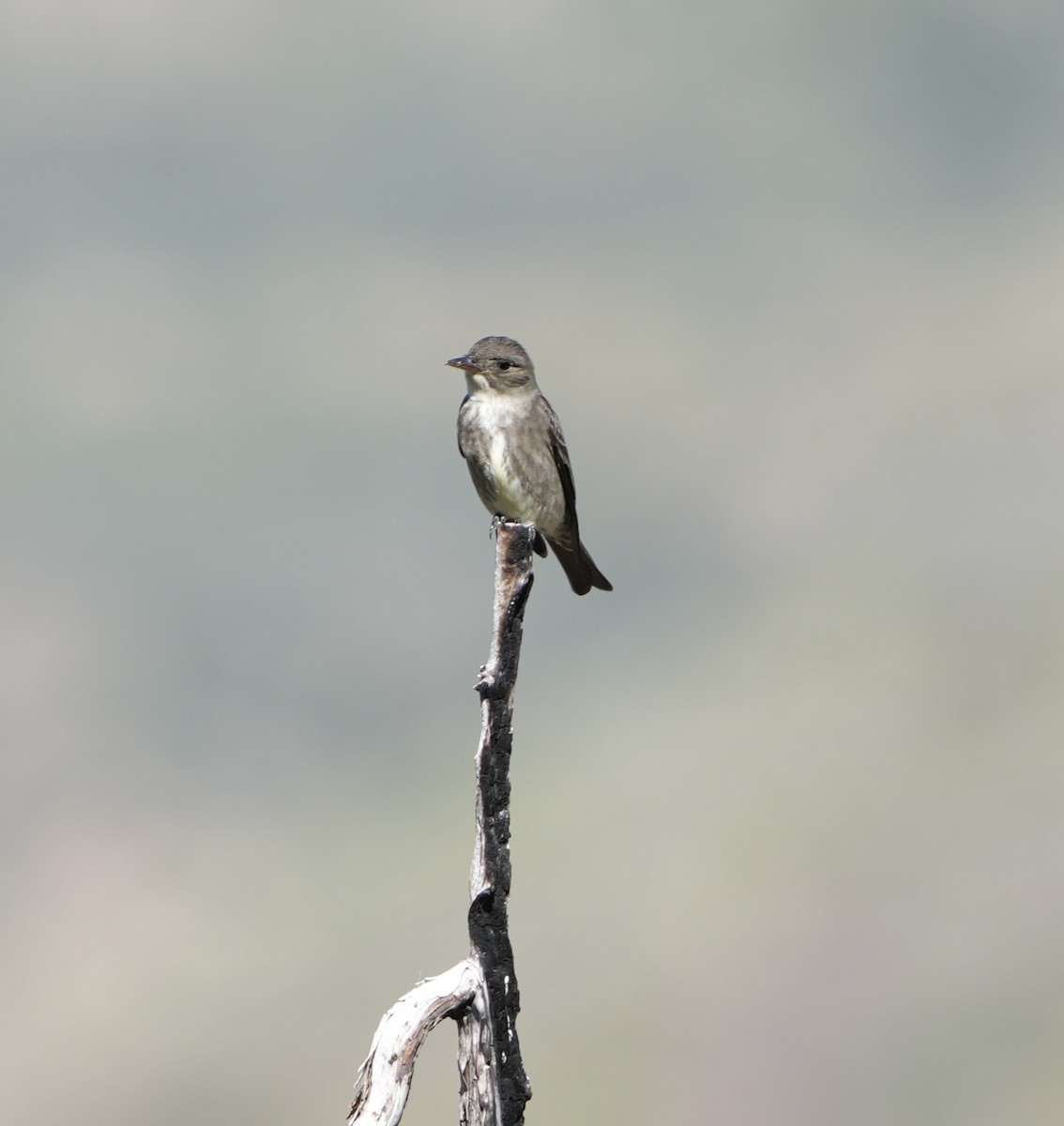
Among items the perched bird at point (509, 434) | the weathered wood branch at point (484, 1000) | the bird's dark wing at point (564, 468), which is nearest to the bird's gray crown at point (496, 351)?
the perched bird at point (509, 434)

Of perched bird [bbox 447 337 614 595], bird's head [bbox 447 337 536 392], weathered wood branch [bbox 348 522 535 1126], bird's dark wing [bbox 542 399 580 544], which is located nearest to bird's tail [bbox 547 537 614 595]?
bird's dark wing [bbox 542 399 580 544]

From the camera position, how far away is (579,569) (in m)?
14.5

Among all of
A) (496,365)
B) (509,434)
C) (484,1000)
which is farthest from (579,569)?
(484,1000)

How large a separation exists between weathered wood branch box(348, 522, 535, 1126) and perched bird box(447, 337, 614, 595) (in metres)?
4.83

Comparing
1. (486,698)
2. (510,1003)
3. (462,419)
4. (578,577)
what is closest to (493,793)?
(486,698)

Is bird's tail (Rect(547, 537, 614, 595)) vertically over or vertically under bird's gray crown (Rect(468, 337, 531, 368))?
under

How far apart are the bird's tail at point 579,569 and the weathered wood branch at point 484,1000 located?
6.13 metres

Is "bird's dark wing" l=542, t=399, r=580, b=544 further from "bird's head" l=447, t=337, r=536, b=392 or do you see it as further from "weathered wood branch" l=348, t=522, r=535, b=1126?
"weathered wood branch" l=348, t=522, r=535, b=1126

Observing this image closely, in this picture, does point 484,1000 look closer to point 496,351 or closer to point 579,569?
→ point 496,351

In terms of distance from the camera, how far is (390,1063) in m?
6.99

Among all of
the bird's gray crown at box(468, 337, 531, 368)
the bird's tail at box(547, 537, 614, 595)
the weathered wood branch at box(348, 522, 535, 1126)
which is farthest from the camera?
the bird's tail at box(547, 537, 614, 595)

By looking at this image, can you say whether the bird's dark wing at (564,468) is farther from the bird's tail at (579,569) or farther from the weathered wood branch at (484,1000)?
the weathered wood branch at (484,1000)

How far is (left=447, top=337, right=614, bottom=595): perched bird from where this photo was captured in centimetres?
1287

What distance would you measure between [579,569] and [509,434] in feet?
7.05
